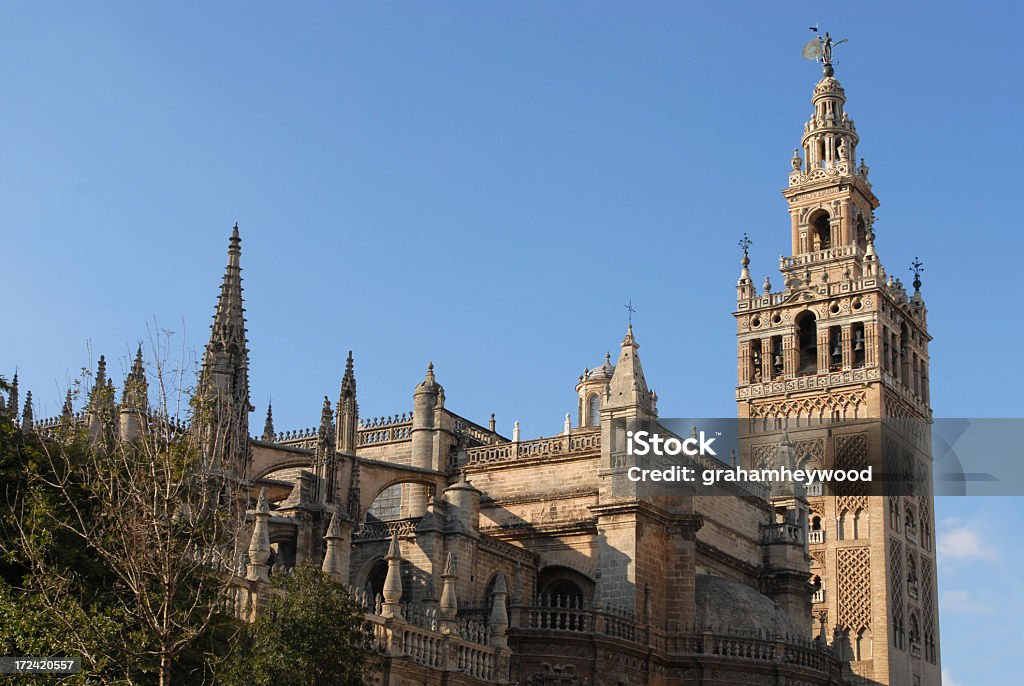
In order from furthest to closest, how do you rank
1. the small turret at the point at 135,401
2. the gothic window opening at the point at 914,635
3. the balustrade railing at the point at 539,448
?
the gothic window opening at the point at 914,635 < the balustrade railing at the point at 539,448 < the small turret at the point at 135,401

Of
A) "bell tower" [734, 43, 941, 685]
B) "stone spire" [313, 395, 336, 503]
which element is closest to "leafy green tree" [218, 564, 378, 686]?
"stone spire" [313, 395, 336, 503]

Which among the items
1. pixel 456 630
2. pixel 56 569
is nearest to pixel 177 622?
pixel 56 569

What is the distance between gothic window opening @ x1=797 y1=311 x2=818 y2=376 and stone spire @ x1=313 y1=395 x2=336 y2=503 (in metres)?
28.8

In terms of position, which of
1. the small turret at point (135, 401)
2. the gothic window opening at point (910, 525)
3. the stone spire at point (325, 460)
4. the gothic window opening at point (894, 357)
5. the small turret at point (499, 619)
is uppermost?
the gothic window opening at point (894, 357)

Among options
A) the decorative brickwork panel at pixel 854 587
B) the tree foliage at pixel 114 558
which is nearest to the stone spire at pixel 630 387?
the tree foliage at pixel 114 558

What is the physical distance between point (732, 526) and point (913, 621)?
17930mm

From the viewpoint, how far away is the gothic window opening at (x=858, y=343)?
5753cm

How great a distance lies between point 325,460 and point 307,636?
12.2 meters

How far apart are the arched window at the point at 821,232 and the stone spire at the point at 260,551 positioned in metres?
38.3

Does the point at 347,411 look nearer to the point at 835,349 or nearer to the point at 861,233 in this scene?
the point at 835,349

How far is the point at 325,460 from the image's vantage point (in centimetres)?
3469

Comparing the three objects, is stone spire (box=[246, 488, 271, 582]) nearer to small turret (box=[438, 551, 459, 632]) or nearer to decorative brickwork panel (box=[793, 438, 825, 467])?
small turret (box=[438, 551, 459, 632])

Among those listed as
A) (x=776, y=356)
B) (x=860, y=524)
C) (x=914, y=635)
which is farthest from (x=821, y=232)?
(x=914, y=635)

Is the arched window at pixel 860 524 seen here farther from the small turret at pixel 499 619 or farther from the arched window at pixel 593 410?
the small turret at pixel 499 619
